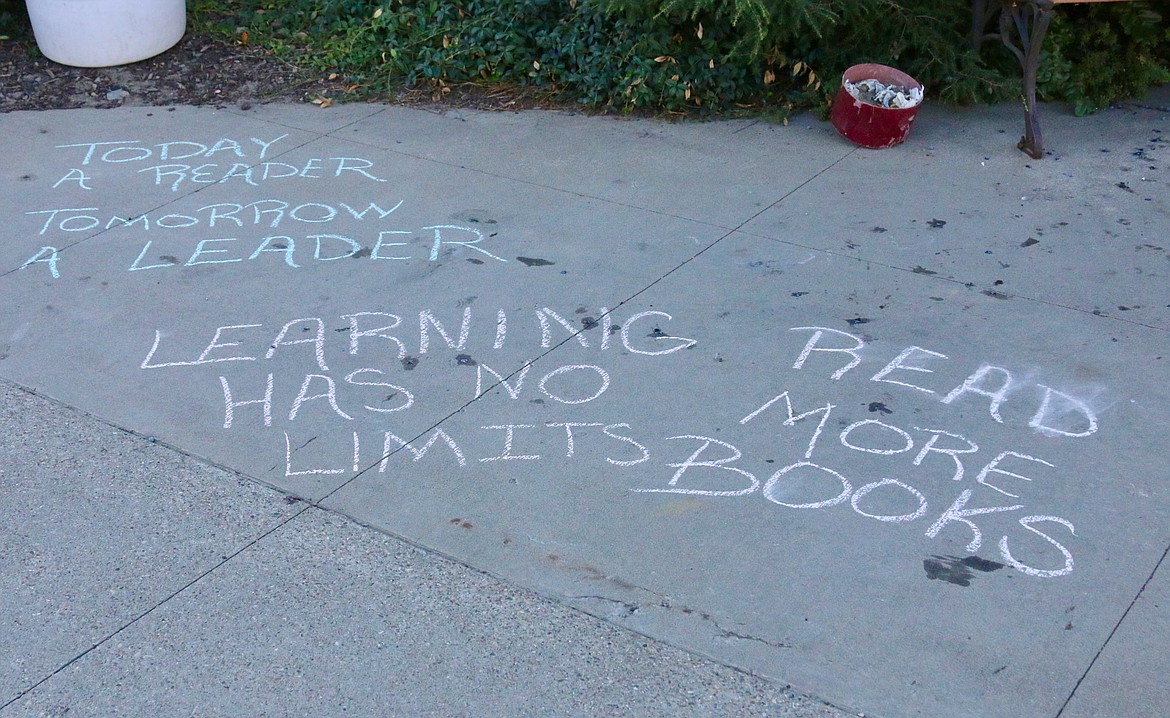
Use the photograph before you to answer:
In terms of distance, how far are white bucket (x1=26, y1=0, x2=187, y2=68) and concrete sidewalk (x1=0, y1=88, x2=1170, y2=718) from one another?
1457 millimetres

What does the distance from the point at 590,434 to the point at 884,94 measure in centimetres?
329

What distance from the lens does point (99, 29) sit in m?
7.10

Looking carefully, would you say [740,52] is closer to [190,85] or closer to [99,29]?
[190,85]

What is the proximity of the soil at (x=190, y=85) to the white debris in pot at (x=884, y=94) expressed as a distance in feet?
6.03

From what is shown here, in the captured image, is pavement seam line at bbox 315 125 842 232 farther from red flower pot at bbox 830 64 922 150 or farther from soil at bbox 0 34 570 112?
soil at bbox 0 34 570 112

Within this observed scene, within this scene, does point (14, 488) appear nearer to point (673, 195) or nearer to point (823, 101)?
point (673, 195)

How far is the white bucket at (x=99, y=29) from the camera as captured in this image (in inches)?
278

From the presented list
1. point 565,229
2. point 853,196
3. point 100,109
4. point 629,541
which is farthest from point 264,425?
point 100,109

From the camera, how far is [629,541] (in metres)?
3.24

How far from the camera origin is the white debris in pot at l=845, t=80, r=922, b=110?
5.99 meters

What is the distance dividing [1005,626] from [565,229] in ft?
9.38

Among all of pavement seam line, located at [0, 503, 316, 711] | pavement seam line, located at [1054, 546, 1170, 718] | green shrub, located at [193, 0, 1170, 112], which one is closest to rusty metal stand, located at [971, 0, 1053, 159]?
green shrub, located at [193, 0, 1170, 112]

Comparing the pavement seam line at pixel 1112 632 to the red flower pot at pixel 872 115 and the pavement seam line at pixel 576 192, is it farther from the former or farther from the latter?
the red flower pot at pixel 872 115

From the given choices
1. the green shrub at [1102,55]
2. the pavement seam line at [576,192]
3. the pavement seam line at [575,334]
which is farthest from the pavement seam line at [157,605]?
the green shrub at [1102,55]
